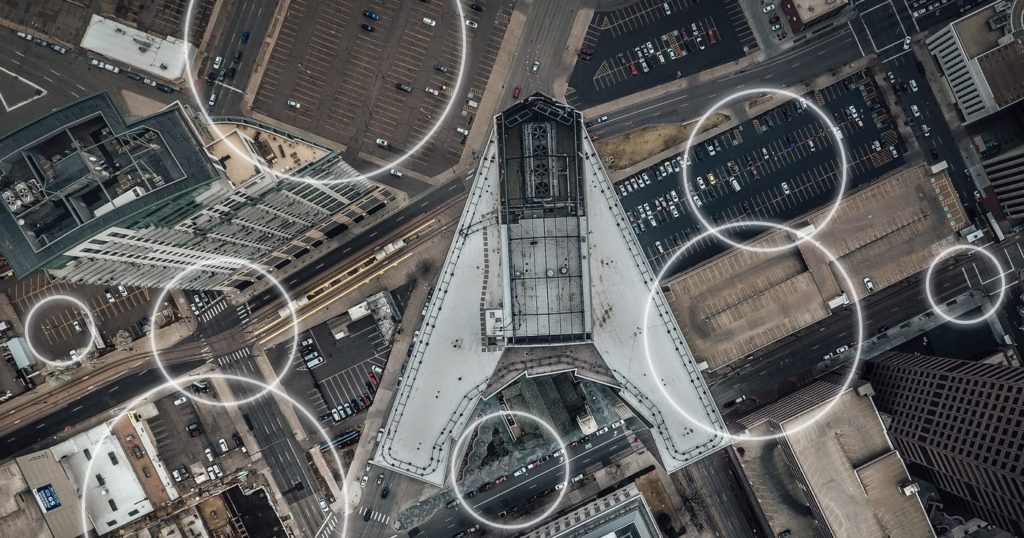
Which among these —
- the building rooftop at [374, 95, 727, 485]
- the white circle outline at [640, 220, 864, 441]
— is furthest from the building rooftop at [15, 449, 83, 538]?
the white circle outline at [640, 220, 864, 441]

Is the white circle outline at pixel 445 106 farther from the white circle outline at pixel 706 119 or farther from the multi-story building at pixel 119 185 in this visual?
the white circle outline at pixel 706 119

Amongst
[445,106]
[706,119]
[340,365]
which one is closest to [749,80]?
[706,119]

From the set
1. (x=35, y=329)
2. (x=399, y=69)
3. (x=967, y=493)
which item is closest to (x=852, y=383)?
(x=967, y=493)

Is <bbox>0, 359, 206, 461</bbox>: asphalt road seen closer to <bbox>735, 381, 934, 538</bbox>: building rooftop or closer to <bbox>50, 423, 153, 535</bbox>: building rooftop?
<bbox>50, 423, 153, 535</bbox>: building rooftop

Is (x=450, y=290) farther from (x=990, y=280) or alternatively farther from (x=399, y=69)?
(x=990, y=280)

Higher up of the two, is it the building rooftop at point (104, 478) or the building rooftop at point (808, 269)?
the building rooftop at point (104, 478)

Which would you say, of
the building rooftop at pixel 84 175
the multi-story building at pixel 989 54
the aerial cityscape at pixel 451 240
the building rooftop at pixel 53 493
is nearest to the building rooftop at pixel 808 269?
the aerial cityscape at pixel 451 240

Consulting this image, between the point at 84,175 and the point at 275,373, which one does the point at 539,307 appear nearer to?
the point at 275,373
